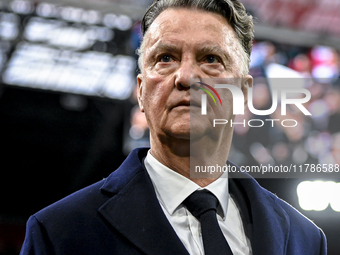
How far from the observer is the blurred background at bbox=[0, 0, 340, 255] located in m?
2.83

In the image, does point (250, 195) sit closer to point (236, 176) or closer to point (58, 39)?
point (236, 176)

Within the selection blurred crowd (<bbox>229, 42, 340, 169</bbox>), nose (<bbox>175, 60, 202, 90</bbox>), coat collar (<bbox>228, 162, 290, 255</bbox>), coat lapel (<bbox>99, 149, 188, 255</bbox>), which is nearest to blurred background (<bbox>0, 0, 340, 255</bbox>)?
blurred crowd (<bbox>229, 42, 340, 169</bbox>)

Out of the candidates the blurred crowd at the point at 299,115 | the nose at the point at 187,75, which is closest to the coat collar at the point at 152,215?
the nose at the point at 187,75

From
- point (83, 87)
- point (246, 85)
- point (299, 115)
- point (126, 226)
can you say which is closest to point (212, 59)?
point (246, 85)

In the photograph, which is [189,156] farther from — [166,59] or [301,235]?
[301,235]

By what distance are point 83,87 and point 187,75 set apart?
220cm

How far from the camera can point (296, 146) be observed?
2.38 m

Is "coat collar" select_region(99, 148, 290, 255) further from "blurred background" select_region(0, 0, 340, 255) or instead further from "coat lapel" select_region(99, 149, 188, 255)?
"blurred background" select_region(0, 0, 340, 255)

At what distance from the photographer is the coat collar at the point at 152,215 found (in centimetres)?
78

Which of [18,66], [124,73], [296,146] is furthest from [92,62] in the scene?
[296,146]

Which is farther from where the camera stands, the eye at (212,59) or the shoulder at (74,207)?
the eye at (212,59)

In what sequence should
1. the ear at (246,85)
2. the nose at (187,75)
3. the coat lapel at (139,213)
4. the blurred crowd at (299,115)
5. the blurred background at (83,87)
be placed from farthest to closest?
the blurred background at (83,87) → the blurred crowd at (299,115) → the ear at (246,85) → the nose at (187,75) → the coat lapel at (139,213)

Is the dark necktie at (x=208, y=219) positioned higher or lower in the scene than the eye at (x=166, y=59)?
lower

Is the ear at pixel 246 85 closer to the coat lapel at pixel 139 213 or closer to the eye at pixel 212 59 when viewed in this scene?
the eye at pixel 212 59
